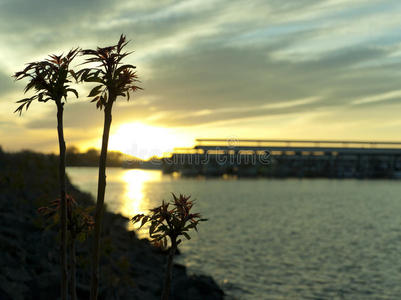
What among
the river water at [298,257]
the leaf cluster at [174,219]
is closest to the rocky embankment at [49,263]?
the river water at [298,257]

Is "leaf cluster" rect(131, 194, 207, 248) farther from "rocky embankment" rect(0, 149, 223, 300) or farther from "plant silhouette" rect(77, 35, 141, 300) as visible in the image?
"rocky embankment" rect(0, 149, 223, 300)

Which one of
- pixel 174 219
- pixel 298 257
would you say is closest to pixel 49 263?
pixel 174 219

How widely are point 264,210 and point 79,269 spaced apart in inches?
1912

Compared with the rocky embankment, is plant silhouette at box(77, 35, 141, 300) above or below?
above

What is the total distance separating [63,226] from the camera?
20.3 feet

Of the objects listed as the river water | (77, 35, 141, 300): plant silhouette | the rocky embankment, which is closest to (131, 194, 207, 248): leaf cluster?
(77, 35, 141, 300): plant silhouette

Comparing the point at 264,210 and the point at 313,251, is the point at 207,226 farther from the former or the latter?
the point at 264,210

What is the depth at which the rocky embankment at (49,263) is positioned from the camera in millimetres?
13391

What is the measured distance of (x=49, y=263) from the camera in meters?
15.8

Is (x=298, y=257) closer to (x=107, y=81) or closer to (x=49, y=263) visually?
(x=49, y=263)

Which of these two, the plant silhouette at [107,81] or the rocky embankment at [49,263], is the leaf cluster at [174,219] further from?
the rocky embankment at [49,263]

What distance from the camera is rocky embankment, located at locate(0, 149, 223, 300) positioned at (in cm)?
1339

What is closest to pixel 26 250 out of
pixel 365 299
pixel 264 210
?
pixel 365 299

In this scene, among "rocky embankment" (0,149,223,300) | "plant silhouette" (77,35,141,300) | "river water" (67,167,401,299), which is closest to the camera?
"plant silhouette" (77,35,141,300)
